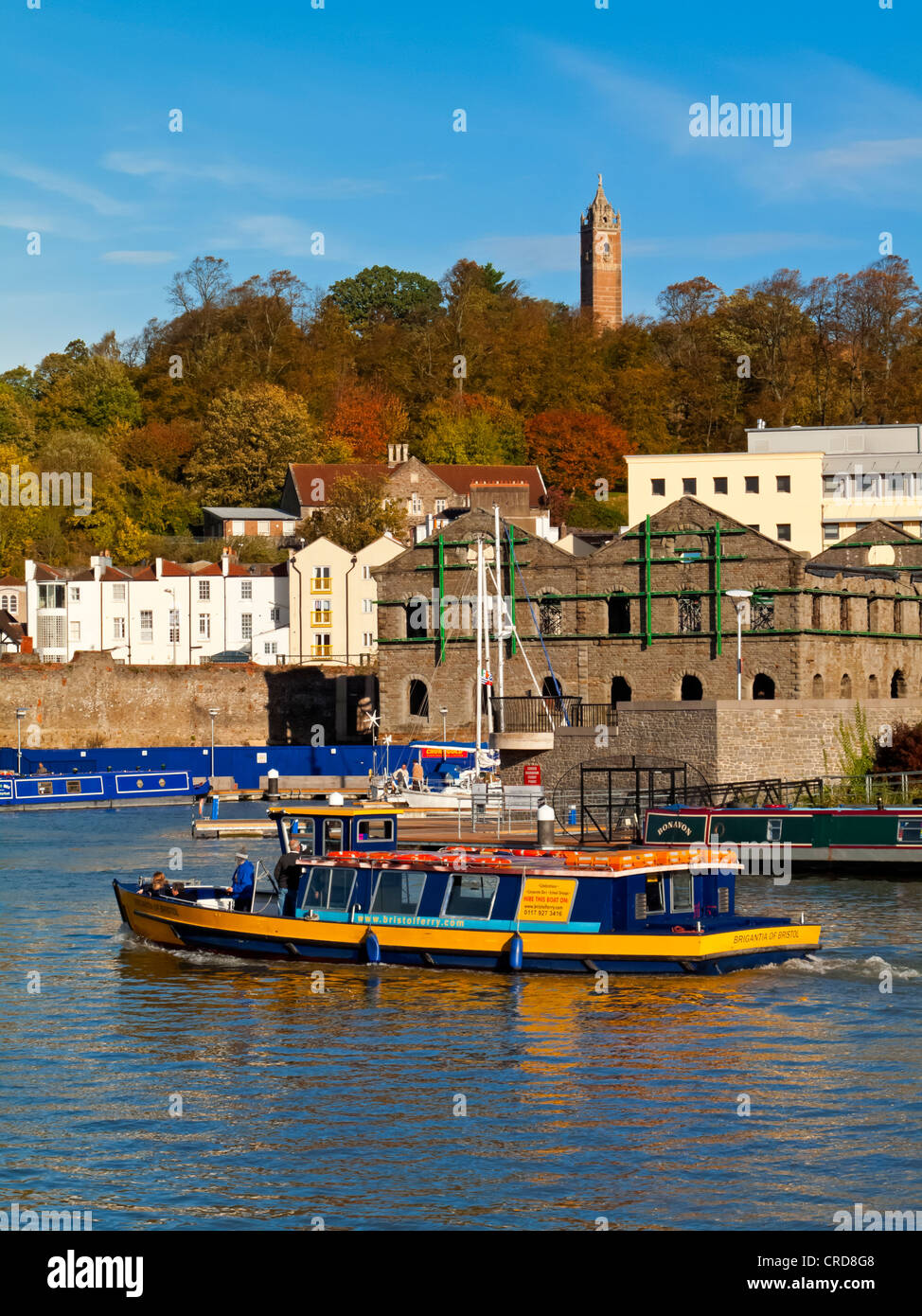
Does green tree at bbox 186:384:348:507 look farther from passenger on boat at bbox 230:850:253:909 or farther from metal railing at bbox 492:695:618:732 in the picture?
passenger on boat at bbox 230:850:253:909

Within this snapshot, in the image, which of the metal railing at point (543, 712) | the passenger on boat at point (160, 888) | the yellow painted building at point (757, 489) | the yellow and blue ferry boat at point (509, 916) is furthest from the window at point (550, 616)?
the yellow and blue ferry boat at point (509, 916)

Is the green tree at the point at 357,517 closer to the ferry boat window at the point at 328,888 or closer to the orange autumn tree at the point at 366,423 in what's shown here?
the orange autumn tree at the point at 366,423

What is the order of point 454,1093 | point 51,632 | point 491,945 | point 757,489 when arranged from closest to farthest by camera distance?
point 454,1093 → point 491,945 → point 757,489 → point 51,632

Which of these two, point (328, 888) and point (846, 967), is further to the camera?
point (328, 888)

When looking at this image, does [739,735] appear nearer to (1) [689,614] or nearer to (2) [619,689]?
(1) [689,614]

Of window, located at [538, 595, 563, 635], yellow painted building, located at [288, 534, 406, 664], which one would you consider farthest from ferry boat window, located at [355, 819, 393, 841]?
yellow painted building, located at [288, 534, 406, 664]

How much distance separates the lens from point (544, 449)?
427 feet

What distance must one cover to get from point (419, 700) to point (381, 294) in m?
92.3

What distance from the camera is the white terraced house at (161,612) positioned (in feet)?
350

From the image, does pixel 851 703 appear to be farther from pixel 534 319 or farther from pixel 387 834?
pixel 534 319

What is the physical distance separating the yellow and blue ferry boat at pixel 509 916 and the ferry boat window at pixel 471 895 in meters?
0.02

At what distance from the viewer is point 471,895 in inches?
1272

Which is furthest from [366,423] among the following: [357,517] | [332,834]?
[332,834]
